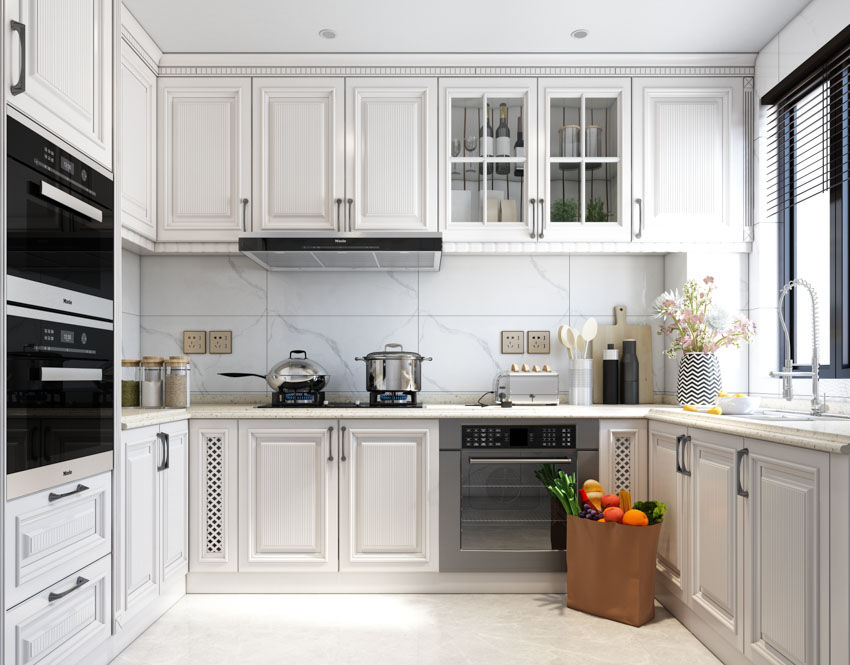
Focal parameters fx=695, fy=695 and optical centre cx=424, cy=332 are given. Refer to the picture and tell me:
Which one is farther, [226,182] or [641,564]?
[226,182]

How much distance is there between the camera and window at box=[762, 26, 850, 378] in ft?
8.70

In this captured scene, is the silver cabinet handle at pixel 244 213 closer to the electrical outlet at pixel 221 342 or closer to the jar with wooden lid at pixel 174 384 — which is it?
the electrical outlet at pixel 221 342

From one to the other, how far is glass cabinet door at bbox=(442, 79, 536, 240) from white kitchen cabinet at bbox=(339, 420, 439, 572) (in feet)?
3.36

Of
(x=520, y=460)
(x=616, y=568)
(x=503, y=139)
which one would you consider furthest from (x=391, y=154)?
(x=616, y=568)

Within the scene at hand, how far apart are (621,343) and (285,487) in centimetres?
177

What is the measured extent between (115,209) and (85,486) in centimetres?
85

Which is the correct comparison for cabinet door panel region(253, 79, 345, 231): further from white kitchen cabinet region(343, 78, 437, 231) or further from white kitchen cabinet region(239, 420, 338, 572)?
white kitchen cabinet region(239, 420, 338, 572)

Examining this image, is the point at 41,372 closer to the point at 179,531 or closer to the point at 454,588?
the point at 179,531

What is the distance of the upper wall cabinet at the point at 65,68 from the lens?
1669 millimetres

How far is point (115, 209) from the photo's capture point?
217cm

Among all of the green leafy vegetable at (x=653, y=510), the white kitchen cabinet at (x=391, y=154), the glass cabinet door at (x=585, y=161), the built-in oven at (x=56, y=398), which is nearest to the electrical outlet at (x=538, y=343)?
the glass cabinet door at (x=585, y=161)

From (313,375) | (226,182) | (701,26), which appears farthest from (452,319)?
(701,26)

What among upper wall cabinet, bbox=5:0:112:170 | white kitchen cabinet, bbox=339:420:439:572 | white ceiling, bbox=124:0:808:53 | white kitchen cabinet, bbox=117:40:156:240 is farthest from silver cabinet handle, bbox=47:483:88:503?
white ceiling, bbox=124:0:808:53

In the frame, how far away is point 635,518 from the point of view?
254cm
